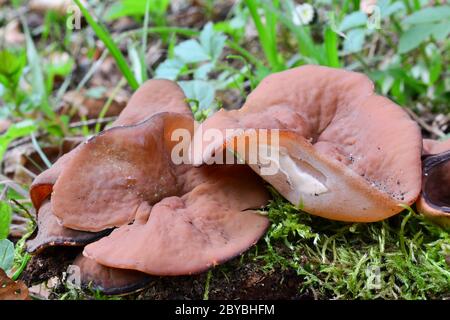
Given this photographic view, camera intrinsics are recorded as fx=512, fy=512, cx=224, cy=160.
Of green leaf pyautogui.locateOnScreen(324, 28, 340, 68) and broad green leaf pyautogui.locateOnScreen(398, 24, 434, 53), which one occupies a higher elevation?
green leaf pyautogui.locateOnScreen(324, 28, 340, 68)

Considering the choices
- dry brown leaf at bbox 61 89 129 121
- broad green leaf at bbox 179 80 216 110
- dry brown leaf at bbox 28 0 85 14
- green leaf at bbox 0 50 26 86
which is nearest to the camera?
broad green leaf at bbox 179 80 216 110

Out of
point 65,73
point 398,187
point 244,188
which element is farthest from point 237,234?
point 65,73

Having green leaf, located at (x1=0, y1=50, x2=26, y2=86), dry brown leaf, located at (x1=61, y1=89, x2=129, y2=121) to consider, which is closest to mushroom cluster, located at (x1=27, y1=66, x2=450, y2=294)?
green leaf, located at (x1=0, y1=50, x2=26, y2=86)

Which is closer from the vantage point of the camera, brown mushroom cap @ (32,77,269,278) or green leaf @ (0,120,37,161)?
brown mushroom cap @ (32,77,269,278)

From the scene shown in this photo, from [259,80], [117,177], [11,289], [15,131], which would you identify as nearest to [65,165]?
[117,177]

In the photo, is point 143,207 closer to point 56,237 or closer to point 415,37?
point 56,237

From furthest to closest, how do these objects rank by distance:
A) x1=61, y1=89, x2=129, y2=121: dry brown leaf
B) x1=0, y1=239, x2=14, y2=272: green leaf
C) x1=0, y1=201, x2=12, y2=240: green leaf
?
x1=61, y1=89, x2=129, y2=121: dry brown leaf
x1=0, y1=201, x2=12, y2=240: green leaf
x1=0, y1=239, x2=14, y2=272: green leaf

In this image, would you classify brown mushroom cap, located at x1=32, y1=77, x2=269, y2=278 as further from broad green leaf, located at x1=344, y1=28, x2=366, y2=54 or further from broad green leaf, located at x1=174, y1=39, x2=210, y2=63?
broad green leaf, located at x1=344, y1=28, x2=366, y2=54
